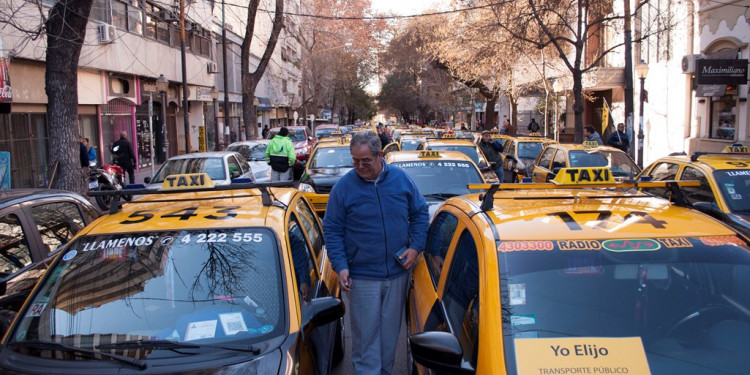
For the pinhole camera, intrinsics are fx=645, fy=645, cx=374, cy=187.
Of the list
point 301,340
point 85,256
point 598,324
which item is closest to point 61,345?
point 85,256

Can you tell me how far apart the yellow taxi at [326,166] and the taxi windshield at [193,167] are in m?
1.70

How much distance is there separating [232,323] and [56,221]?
310cm

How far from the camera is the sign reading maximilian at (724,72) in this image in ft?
61.3

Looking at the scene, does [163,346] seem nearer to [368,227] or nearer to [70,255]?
[70,255]

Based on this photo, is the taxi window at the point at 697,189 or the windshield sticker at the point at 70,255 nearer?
the windshield sticker at the point at 70,255

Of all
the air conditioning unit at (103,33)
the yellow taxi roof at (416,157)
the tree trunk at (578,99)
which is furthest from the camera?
the tree trunk at (578,99)


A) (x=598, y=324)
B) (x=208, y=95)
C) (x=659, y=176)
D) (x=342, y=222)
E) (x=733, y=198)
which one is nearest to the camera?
(x=598, y=324)

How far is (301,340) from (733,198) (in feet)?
20.0

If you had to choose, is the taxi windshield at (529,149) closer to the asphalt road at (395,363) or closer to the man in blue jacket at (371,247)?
the asphalt road at (395,363)

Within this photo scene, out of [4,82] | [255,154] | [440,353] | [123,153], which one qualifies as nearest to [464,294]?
[440,353]

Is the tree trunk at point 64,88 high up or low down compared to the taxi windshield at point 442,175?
up

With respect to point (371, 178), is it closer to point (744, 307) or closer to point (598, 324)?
point (598, 324)

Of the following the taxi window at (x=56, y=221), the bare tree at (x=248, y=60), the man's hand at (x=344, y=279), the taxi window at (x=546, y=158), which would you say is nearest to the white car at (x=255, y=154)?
the bare tree at (x=248, y=60)

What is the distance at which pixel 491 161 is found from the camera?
14.4 meters
